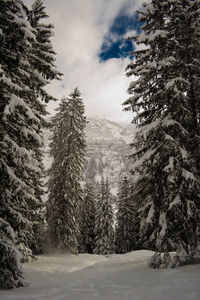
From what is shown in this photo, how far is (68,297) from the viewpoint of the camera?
5.41 meters

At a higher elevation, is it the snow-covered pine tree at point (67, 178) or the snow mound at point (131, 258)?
the snow-covered pine tree at point (67, 178)

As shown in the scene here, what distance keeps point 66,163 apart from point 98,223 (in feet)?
63.1

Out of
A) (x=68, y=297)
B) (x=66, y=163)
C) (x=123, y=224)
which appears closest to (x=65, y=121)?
(x=66, y=163)

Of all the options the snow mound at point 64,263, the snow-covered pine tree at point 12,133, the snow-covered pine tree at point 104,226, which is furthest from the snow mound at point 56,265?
the snow-covered pine tree at point 104,226

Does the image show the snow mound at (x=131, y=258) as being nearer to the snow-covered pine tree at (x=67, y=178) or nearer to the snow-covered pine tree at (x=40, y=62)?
the snow-covered pine tree at (x=67, y=178)

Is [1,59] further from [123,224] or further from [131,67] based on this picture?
[123,224]

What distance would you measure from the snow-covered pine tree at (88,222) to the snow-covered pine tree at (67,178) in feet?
56.9

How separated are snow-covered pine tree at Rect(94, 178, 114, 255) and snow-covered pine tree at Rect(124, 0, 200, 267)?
89.5ft

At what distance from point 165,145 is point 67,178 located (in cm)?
1330

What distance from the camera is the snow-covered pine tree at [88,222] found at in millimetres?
38156

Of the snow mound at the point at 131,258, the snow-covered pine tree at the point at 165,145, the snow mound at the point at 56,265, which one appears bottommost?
the snow mound at the point at 131,258

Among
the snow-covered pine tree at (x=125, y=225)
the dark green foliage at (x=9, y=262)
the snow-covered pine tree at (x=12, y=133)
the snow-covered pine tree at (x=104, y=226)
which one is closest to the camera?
the dark green foliage at (x=9, y=262)

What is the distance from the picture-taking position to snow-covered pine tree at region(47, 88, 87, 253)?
19.8 meters

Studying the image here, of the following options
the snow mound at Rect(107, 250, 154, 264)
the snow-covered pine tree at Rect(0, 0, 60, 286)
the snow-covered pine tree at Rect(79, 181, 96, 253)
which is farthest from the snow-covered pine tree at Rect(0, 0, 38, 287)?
the snow-covered pine tree at Rect(79, 181, 96, 253)
